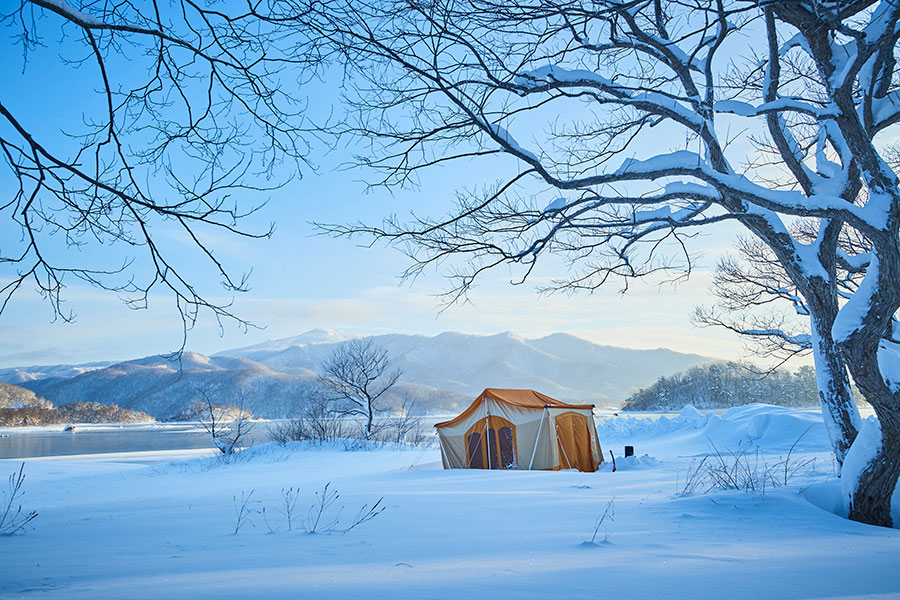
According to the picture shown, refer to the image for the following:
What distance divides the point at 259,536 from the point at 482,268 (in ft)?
12.1

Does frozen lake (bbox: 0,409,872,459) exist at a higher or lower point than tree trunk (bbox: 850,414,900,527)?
lower

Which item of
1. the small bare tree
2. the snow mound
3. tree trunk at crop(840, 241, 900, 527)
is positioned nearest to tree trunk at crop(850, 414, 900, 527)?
tree trunk at crop(840, 241, 900, 527)

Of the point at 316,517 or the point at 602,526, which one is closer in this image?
the point at 602,526

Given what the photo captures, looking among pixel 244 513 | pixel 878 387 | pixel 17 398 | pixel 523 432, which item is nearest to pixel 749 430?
pixel 523 432

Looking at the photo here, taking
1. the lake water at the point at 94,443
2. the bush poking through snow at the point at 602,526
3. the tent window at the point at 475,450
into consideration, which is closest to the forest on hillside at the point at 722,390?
the lake water at the point at 94,443

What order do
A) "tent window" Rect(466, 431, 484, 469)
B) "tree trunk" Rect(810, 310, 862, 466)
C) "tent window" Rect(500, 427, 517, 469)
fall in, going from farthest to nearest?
1. "tent window" Rect(466, 431, 484, 469)
2. "tent window" Rect(500, 427, 517, 469)
3. "tree trunk" Rect(810, 310, 862, 466)

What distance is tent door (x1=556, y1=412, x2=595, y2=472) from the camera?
14906 millimetres

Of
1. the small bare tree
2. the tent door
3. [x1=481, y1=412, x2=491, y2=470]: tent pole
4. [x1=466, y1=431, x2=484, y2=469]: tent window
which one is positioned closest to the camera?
the tent door

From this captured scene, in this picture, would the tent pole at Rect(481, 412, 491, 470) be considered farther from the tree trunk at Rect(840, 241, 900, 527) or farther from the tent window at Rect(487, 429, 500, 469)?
the tree trunk at Rect(840, 241, 900, 527)

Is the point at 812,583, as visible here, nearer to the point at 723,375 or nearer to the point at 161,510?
the point at 161,510

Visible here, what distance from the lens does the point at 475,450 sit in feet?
51.7

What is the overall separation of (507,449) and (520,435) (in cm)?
63

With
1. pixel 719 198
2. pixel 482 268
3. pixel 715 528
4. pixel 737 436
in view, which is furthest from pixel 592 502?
pixel 737 436

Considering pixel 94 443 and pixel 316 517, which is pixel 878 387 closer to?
pixel 316 517
